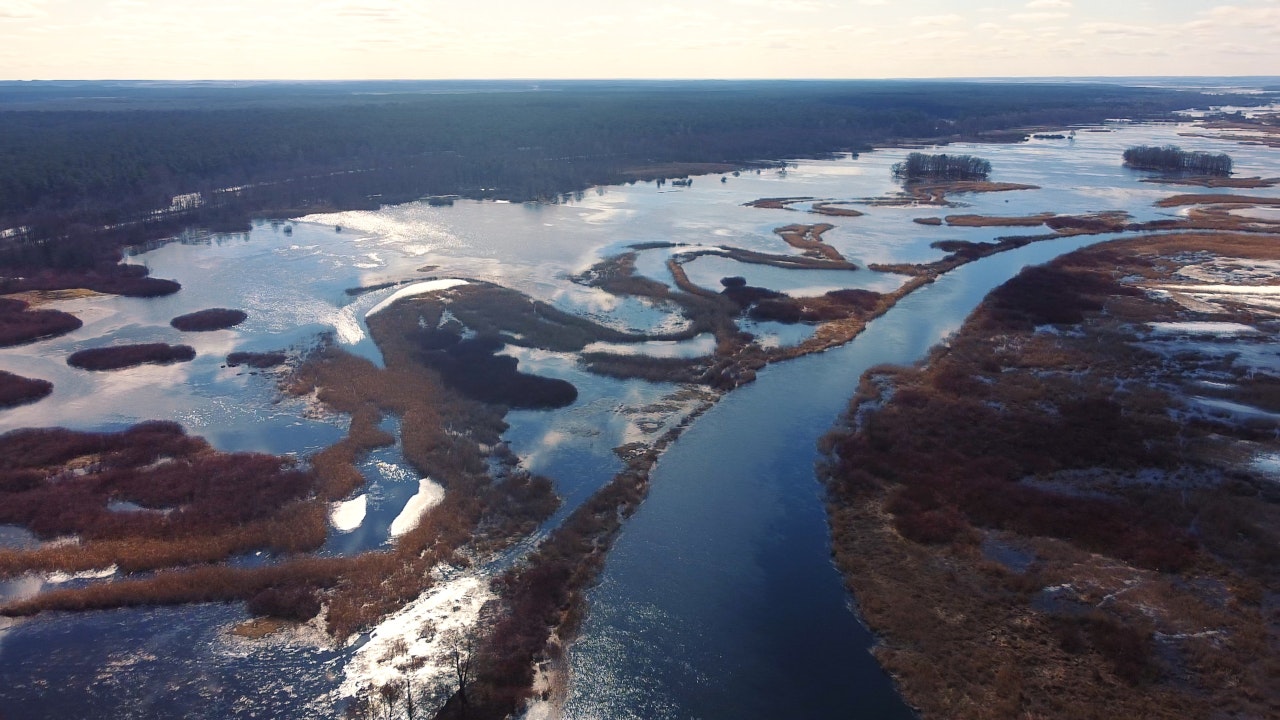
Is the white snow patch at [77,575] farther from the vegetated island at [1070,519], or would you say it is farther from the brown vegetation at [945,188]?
the brown vegetation at [945,188]

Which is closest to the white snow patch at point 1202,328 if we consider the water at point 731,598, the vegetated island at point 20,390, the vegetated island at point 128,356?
the water at point 731,598

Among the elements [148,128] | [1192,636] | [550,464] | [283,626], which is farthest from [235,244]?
[148,128]

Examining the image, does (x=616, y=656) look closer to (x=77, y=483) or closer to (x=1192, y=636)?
(x=1192, y=636)

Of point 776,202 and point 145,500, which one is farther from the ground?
point 776,202

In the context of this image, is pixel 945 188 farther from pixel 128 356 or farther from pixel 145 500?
pixel 145 500

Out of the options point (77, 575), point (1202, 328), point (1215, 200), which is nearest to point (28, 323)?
point (77, 575)
